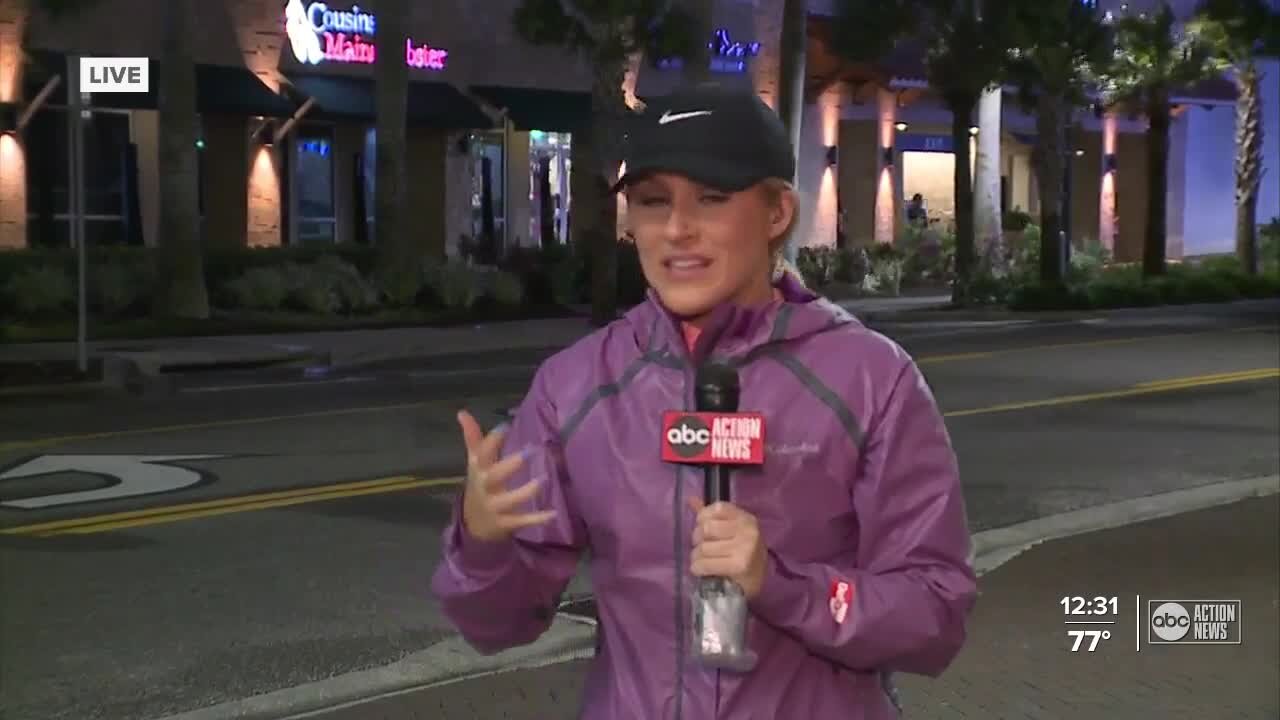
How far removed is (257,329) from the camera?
24156 millimetres

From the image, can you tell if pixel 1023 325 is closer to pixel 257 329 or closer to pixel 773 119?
pixel 257 329

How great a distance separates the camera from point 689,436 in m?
2.34

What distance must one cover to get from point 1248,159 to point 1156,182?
5.06 m

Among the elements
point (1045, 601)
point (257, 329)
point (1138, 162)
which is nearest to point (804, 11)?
point (257, 329)

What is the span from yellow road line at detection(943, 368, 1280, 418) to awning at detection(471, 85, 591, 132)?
17.7m

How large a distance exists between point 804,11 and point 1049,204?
7.01 m

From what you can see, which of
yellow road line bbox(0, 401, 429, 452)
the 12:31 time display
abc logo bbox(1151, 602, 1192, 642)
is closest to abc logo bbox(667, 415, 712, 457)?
abc logo bbox(1151, 602, 1192, 642)

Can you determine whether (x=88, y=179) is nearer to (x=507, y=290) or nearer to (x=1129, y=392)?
(x=507, y=290)

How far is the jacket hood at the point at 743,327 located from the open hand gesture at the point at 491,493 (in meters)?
0.31

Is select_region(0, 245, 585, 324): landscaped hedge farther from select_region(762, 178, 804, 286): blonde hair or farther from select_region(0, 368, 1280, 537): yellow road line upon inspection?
select_region(762, 178, 804, 286): blonde hair

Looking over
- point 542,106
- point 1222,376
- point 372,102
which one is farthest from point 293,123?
point 1222,376

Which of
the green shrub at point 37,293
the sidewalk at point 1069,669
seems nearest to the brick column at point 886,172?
the green shrub at point 37,293

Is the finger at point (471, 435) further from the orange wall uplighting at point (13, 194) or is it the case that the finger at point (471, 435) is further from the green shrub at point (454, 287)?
the orange wall uplighting at point (13, 194)

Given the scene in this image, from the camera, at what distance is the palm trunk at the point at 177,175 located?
23.6 metres
